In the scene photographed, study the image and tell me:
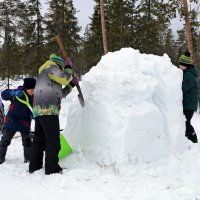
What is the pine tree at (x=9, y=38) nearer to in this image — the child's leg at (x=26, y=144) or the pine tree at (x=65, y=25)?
the pine tree at (x=65, y=25)

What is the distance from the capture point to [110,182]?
15.8 ft

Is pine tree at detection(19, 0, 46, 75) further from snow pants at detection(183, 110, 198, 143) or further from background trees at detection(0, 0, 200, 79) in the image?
snow pants at detection(183, 110, 198, 143)

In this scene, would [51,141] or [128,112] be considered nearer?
[51,141]

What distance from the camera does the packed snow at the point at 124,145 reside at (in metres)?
4.57

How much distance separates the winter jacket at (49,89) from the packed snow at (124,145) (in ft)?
2.33

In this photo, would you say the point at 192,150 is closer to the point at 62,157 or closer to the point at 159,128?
the point at 159,128

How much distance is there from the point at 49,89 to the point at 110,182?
1626mm

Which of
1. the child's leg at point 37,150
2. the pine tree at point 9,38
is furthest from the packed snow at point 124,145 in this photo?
the pine tree at point 9,38

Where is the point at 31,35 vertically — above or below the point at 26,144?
above

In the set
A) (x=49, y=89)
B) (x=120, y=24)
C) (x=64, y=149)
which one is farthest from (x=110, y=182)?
(x=120, y=24)

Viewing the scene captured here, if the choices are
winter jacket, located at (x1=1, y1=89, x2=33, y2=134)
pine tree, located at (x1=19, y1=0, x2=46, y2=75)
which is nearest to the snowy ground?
winter jacket, located at (x1=1, y1=89, x2=33, y2=134)

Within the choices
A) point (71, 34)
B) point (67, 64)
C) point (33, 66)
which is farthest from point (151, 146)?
point (71, 34)

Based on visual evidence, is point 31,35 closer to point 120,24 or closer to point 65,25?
point 65,25

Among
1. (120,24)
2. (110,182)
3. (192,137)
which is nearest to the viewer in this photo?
(110,182)
